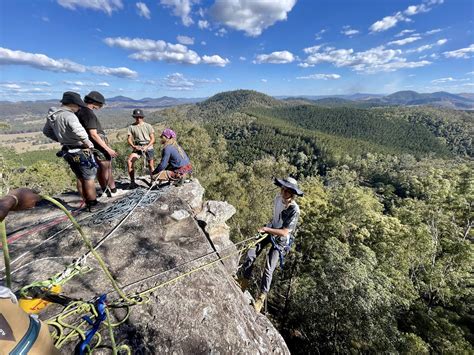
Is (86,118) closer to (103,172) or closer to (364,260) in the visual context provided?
(103,172)

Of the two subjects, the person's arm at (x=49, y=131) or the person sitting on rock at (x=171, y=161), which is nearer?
the person's arm at (x=49, y=131)

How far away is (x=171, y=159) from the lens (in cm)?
781

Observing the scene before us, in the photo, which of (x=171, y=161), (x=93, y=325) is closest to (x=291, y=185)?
(x=93, y=325)

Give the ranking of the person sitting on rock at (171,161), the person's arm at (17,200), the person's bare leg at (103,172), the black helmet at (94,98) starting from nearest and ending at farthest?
the person's arm at (17,200) → the black helmet at (94,98) → the person's bare leg at (103,172) → the person sitting on rock at (171,161)

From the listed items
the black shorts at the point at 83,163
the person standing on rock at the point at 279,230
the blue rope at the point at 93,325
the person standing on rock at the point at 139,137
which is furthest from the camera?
the person standing on rock at the point at 139,137

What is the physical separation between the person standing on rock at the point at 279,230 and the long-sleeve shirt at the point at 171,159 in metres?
3.55

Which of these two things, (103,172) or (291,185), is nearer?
(291,185)

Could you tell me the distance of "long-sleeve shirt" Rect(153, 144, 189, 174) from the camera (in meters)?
7.27

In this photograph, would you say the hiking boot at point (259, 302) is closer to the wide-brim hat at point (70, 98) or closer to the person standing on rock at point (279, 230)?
the person standing on rock at point (279, 230)

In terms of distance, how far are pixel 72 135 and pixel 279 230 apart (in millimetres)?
4217

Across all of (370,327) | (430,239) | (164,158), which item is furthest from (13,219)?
(430,239)

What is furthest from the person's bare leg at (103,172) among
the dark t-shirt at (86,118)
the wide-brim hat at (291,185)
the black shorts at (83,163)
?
the wide-brim hat at (291,185)

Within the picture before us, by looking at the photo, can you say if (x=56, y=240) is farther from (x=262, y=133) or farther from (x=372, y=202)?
(x=262, y=133)

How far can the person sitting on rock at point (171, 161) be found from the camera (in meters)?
7.22
